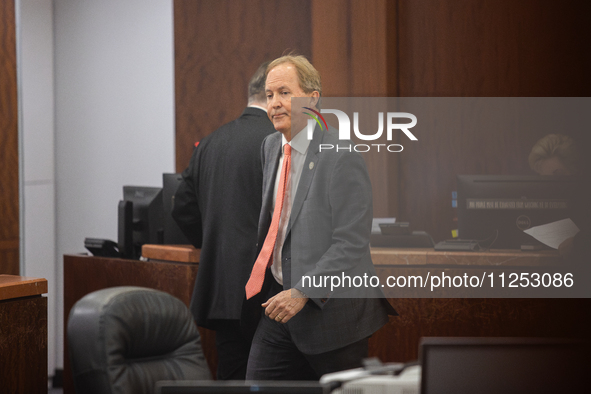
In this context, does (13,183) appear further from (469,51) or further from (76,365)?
(469,51)

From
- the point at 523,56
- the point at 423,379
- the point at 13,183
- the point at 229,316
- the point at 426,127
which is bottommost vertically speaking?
the point at 229,316

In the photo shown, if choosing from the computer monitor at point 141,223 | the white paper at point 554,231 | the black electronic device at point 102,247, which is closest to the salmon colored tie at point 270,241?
the white paper at point 554,231

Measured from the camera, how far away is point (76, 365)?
4.71ft

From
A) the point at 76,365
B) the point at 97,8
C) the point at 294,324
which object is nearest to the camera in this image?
the point at 76,365

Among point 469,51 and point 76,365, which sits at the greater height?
point 469,51

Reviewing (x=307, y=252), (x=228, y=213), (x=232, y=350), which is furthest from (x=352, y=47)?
(x=307, y=252)

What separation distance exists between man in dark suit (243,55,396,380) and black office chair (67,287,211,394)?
15.6 inches

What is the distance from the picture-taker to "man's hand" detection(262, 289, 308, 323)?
77.0 inches

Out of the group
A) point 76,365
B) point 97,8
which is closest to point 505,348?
point 76,365

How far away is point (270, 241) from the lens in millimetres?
2105

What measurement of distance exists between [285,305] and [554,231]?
4.18ft

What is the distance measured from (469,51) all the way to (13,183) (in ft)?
9.49

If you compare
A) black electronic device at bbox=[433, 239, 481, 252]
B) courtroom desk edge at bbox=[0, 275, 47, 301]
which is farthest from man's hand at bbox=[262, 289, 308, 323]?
courtroom desk edge at bbox=[0, 275, 47, 301]

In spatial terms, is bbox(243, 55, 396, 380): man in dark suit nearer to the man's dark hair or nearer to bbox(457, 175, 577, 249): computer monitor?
the man's dark hair
